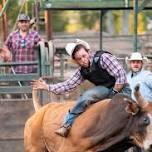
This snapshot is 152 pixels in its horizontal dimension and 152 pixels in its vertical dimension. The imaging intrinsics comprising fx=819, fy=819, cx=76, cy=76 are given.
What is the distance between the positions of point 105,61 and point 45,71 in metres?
3.29

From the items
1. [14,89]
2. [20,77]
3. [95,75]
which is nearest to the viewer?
[95,75]

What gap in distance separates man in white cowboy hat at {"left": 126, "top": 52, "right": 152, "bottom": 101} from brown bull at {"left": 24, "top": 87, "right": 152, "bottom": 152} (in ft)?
4.42

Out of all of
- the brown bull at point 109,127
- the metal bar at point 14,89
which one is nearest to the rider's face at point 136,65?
the brown bull at point 109,127

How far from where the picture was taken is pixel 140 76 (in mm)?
12312

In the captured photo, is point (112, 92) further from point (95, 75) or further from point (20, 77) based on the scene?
point (20, 77)

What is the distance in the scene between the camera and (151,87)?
40.4ft

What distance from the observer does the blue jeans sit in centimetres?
1075

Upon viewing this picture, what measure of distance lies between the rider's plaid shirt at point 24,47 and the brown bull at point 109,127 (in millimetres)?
2906

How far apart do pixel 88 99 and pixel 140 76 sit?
1783 mm

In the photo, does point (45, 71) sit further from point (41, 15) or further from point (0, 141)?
point (41, 15)

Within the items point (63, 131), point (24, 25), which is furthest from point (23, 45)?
point (63, 131)

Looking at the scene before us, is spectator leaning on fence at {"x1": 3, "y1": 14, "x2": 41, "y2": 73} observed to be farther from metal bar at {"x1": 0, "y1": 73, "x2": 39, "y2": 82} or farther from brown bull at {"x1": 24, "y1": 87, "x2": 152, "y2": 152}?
brown bull at {"x1": 24, "y1": 87, "x2": 152, "y2": 152}

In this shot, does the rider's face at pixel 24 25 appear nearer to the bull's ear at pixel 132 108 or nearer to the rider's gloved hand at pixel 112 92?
the rider's gloved hand at pixel 112 92

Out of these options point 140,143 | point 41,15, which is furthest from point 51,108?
point 41,15
